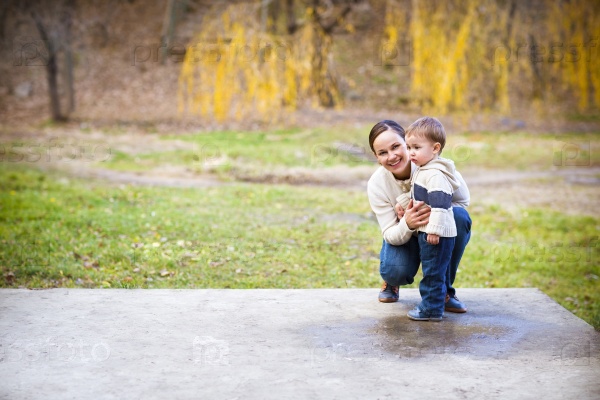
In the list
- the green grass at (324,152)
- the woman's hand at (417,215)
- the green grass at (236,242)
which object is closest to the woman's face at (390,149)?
the woman's hand at (417,215)

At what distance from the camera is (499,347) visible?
3301 mm

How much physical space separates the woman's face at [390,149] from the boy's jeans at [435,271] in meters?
0.40

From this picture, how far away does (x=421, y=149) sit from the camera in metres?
3.66

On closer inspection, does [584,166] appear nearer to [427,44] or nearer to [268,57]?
[427,44]

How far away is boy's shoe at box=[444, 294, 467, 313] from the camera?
3883mm

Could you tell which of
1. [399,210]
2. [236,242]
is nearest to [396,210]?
[399,210]

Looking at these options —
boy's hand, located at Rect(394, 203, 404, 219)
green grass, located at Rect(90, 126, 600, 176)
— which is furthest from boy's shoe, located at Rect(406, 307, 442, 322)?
green grass, located at Rect(90, 126, 600, 176)

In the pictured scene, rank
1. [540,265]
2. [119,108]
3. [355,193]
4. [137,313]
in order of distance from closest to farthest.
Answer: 1. [137,313]
2. [540,265]
3. [355,193]
4. [119,108]

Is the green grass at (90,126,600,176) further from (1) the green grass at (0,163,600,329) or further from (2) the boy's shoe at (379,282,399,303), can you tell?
(2) the boy's shoe at (379,282,399,303)

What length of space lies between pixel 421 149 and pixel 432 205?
287 millimetres

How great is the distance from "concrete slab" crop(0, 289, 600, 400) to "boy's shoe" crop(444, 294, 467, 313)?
5 centimetres

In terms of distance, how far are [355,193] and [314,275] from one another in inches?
179

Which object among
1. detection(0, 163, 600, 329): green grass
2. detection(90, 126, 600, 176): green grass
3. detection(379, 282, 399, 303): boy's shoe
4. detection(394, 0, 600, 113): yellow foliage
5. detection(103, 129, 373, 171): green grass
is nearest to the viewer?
detection(379, 282, 399, 303): boy's shoe

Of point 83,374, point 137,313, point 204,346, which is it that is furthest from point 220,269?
point 83,374
